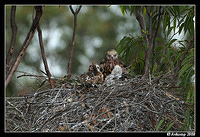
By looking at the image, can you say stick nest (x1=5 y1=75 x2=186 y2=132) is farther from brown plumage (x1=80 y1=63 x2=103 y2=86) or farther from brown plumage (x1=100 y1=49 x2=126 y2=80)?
brown plumage (x1=100 y1=49 x2=126 y2=80)

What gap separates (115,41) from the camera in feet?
8.28

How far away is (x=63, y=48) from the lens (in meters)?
3.05

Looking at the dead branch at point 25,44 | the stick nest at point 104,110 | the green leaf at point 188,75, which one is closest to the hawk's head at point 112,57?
the stick nest at point 104,110

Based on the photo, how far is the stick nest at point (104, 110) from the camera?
4.96ft

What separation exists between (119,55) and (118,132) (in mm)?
1042

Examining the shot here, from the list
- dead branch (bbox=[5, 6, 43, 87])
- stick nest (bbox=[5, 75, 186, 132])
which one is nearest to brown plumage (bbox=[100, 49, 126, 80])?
stick nest (bbox=[5, 75, 186, 132])

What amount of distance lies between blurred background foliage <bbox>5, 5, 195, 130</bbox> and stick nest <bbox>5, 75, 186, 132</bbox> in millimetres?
78

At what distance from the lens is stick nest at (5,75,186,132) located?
4.96ft

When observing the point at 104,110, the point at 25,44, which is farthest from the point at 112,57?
the point at 25,44

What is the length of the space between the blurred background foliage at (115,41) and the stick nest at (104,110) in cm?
8

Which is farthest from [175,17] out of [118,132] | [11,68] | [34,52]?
[34,52]

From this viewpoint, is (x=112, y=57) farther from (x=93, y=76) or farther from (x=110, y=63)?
(x=93, y=76)

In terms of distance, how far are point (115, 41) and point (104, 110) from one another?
1077mm

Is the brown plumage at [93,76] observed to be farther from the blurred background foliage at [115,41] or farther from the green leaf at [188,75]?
the green leaf at [188,75]
